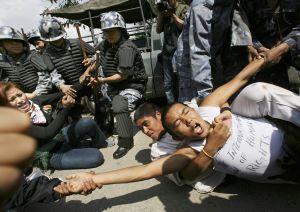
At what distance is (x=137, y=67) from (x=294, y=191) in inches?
91.8

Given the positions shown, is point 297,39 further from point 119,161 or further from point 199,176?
point 119,161

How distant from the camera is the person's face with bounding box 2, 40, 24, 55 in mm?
4160

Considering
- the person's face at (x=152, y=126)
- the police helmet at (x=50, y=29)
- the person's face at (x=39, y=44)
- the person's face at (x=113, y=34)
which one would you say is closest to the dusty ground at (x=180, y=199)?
the person's face at (x=152, y=126)

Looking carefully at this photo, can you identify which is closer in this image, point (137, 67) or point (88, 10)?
point (137, 67)

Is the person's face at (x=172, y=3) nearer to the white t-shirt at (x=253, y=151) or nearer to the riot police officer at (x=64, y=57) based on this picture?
the riot police officer at (x=64, y=57)

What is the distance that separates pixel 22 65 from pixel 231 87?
2887 millimetres

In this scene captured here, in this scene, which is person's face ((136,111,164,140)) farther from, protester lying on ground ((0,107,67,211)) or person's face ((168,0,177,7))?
protester lying on ground ((0,107,67,211))

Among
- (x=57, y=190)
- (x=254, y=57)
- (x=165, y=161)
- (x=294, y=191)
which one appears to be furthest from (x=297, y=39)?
(x=57, y=190)

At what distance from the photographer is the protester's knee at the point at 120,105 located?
3.85 meters

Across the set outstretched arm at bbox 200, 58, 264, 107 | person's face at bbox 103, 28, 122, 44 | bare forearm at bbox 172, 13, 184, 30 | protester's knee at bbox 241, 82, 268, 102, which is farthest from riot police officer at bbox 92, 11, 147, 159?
protester's knee at bbox 241, 82, 268, 102

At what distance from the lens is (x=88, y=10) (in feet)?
28.9

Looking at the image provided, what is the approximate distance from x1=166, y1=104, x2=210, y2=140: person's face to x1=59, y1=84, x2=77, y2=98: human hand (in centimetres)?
189

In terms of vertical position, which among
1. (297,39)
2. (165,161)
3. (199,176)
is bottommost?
(199,176)

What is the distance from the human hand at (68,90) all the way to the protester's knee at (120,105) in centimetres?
49
